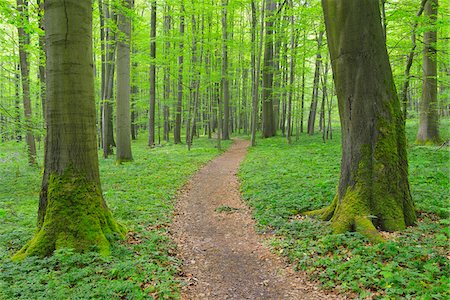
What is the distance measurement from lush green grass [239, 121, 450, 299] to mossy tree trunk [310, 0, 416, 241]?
15.7 inches

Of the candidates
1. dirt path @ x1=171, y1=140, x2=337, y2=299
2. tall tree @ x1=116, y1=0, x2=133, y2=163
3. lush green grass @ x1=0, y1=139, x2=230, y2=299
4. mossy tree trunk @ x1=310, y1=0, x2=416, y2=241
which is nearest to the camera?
lush green grass @ x1=0, y1=139, x2=230, y2=299

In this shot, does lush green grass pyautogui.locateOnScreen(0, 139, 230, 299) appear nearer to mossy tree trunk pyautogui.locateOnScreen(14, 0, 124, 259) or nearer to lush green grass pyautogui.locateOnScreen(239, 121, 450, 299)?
mossy tree trunk pyautogui.locateOnScreen(14, 0, 124, 259)

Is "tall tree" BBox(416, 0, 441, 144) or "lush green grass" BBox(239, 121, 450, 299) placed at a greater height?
"tall tree" BBox(416, 0, 441, 144)

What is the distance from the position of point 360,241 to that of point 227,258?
7.13 feet

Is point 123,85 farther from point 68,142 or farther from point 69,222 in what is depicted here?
point 69,222

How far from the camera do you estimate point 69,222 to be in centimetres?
441

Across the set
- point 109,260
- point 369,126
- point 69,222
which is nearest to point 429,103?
point 369,126

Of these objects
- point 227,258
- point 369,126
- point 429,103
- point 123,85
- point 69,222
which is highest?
point 123,85

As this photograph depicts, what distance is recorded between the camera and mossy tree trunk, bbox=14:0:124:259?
4.37m

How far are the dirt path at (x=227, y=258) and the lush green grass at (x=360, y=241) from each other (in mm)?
332

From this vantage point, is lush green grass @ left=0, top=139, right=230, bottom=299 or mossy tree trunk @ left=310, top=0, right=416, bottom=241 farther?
mossy tree trunk @ left=310, top=0, right=416, bottom=241

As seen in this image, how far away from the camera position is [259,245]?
5492 mm

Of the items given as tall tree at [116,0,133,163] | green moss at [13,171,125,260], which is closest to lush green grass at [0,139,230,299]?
green moss at [13,171,125,260]

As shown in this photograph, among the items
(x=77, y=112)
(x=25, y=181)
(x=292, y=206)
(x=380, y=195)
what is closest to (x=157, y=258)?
(x=77, y=112)
